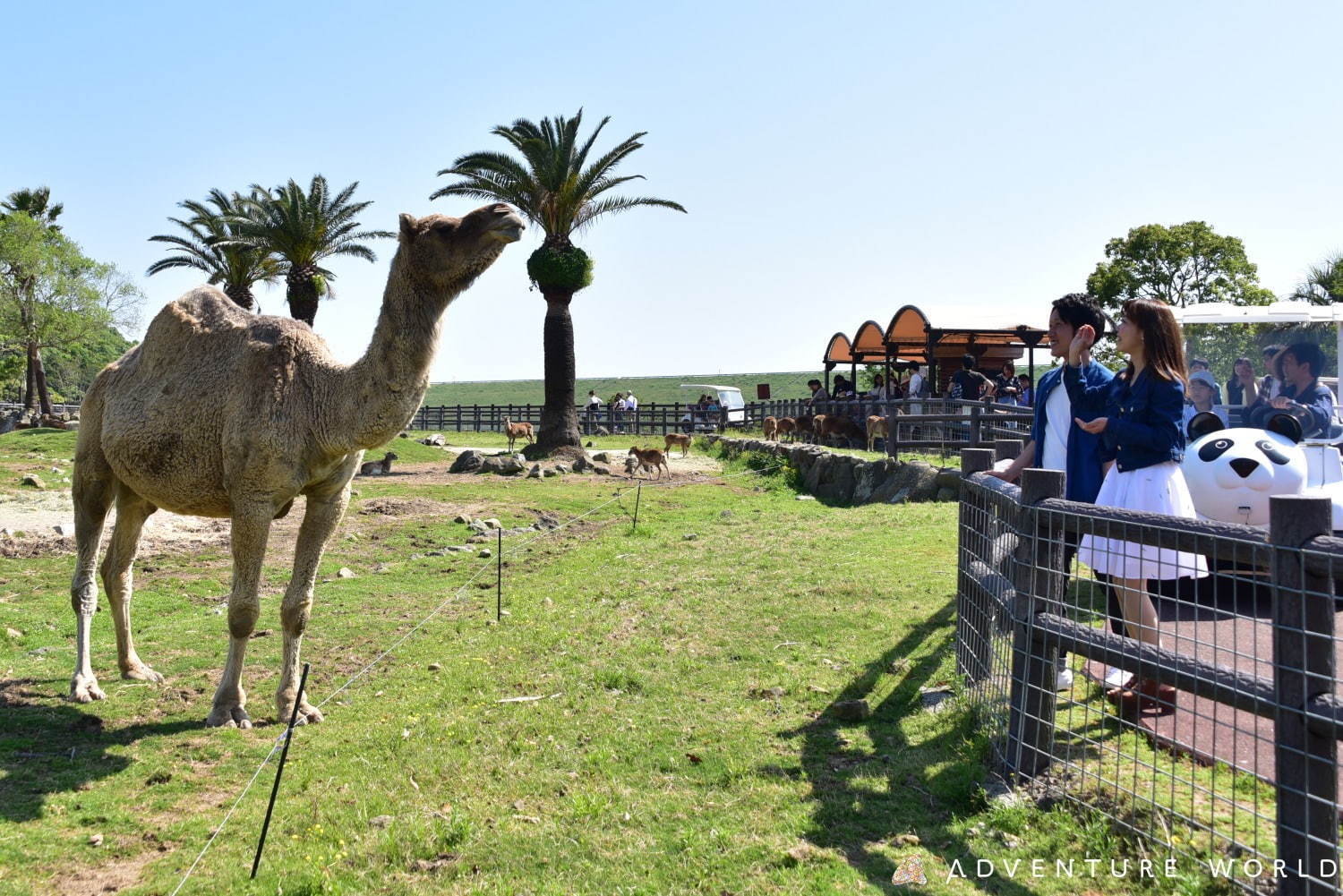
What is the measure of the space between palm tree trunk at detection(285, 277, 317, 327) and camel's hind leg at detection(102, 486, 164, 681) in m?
24.2

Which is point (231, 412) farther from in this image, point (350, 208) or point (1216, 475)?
point (350, 208)

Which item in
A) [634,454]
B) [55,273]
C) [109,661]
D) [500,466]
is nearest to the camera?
[109,661]

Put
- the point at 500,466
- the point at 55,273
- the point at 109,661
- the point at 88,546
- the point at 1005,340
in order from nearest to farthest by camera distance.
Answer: the point at 88,546
the point at 109,661
the point at 500,466
the point at 1005,340
the point at 55,273

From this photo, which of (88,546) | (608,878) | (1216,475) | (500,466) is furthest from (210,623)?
(500,466)

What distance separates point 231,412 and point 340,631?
2.94 metres

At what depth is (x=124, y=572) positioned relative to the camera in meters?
6.98

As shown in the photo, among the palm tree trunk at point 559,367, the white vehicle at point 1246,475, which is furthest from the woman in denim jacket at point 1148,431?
the palm tree trunk at point 559,367

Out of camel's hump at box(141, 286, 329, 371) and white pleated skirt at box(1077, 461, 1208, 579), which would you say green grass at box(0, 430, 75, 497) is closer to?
camel's hump at box(141, 286, 329, 371)

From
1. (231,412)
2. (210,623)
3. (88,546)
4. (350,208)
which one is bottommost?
(210,623)

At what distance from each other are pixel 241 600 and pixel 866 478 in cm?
1324

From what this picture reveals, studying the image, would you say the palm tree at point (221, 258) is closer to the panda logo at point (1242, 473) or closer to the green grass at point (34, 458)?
the green grass at point (34, 458)

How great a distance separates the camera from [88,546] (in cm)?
686

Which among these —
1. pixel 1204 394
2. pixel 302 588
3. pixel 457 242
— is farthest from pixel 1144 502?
pixel 1204 394

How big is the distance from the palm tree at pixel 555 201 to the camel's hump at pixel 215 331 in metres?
20.5
